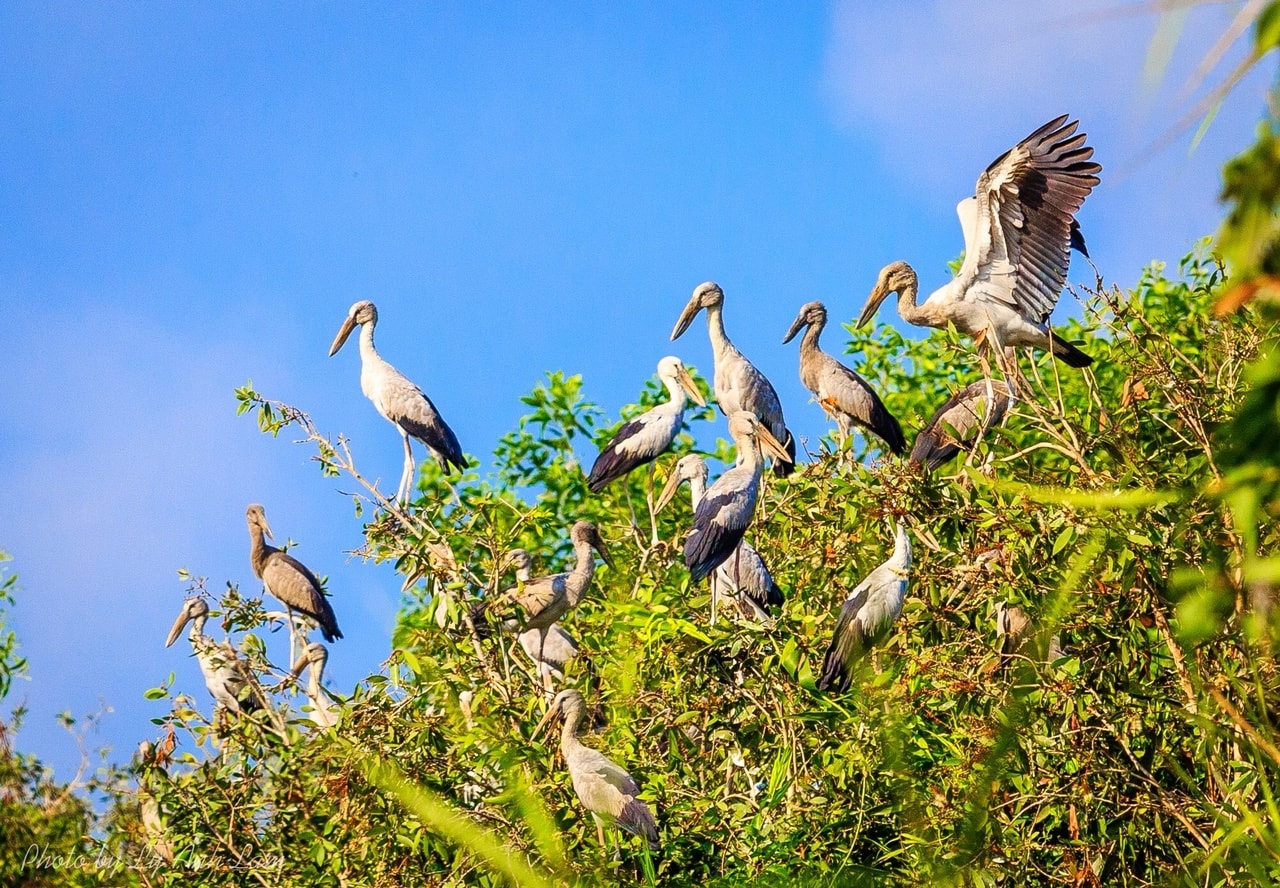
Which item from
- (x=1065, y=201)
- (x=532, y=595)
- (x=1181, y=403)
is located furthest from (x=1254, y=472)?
(x=1065, y=201)

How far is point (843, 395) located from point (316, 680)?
3.54 meters

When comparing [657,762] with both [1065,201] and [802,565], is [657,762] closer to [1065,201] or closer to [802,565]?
[802,565]

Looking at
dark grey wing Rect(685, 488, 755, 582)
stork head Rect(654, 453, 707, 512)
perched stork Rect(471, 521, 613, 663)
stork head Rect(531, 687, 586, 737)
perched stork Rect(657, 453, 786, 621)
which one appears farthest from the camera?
stork head Rect(654, 453, 707, 512)

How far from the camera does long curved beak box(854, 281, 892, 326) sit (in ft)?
32.1

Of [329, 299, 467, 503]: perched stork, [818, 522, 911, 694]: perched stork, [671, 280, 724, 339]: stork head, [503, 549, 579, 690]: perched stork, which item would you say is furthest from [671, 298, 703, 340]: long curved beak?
[818, 522, 911, 694]: perched stork

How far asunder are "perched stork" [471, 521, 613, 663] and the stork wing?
8.24ft

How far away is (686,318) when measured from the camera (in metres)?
10.8

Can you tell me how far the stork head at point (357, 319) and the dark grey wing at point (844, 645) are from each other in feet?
20.3

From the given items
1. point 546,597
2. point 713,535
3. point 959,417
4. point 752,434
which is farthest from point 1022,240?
point 546,597

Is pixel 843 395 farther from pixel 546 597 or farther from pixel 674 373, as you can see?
pixel 546 597

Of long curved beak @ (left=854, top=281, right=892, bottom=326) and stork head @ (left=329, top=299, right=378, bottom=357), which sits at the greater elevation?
stork head @ (left=329, top=299, right=378, bottom=357)

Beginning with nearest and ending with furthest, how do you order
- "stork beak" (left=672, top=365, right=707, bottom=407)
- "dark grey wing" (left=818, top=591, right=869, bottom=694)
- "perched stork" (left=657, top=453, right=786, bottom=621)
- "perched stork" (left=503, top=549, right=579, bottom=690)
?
"dark grey wing" (left=818, top=591, right=869, bottom=694) → "perched stork" (left=657, top=453, right=786, bottom=621) → "perched stork" (left=503, top=549, right=579, bottom=690) → "stork beak" (left=672, top=365, right=707, bottom=407)

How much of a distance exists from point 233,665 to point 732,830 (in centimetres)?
251

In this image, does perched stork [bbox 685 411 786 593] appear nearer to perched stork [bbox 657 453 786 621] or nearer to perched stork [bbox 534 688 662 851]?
perched stork [bbox 657 453 786 621]
